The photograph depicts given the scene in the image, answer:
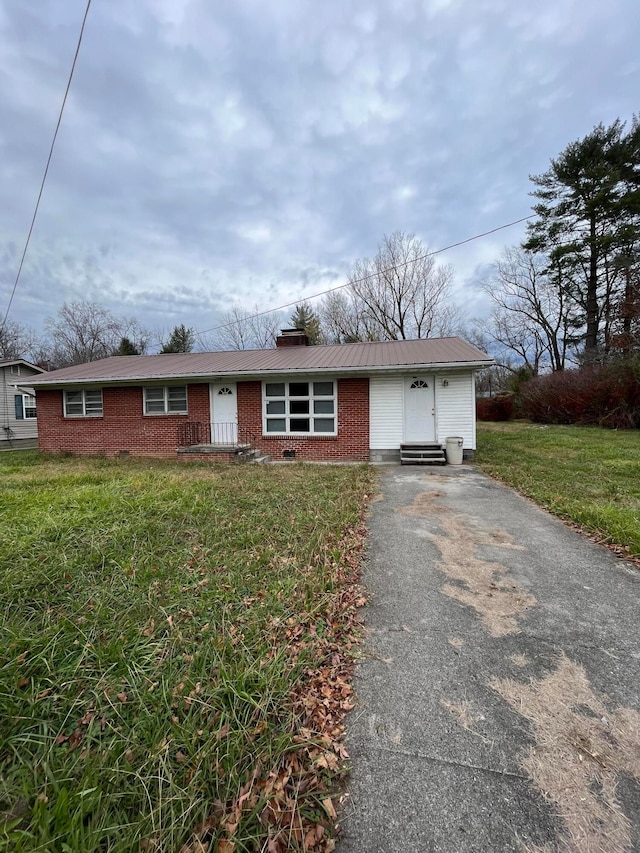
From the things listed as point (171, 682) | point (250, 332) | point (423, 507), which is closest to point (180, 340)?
point (250, 332)

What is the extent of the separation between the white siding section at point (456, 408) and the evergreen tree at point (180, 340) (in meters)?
26.9

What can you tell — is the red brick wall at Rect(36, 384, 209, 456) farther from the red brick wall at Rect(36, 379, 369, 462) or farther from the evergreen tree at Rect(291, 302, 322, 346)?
the evergreen tree at Rect(291, 302, 322, 346)

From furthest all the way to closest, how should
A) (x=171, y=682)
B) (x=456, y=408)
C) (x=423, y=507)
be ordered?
(x=456, y=408)
(x=423, y=507)
(x=171, y=682)

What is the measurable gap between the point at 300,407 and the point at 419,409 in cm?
334

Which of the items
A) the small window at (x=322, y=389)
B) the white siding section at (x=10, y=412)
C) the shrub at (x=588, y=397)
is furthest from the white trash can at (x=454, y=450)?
the white siding section at (x=10, y=412)

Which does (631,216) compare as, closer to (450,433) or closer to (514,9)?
(514,9)

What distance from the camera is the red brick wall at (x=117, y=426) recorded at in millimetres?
11586

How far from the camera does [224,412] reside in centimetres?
1134

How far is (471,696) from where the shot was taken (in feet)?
6.59

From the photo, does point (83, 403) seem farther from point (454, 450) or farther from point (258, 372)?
point (454, 450)

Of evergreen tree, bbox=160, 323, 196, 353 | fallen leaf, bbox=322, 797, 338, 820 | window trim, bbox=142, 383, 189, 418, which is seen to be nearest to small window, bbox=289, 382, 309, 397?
window trim, bbox=142, 383, 189, 418

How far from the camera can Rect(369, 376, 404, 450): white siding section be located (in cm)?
1016

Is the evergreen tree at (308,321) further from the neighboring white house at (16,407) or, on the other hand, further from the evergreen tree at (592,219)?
the neighboring white house at (16,407)

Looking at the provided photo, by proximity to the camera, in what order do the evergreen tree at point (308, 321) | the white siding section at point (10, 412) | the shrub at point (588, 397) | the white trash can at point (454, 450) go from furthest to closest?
the evergreen tree at point (308, 321)
the white siding section at point (10, 412)
the shrub at point (588, 397)
the white trash can at point (454, 450)
